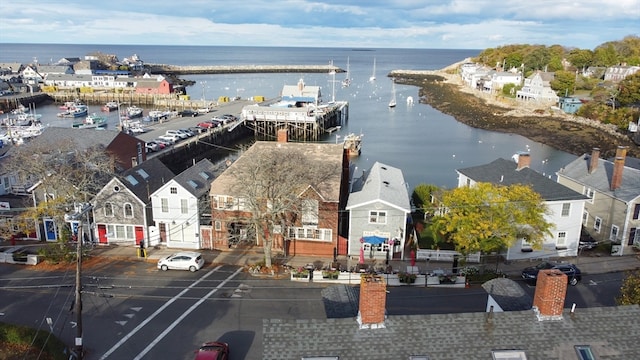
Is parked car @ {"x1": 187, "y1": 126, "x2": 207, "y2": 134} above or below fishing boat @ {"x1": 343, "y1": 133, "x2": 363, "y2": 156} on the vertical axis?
above

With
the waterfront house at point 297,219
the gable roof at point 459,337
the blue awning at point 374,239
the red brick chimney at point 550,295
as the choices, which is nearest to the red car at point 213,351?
the gable roof at point 459,337

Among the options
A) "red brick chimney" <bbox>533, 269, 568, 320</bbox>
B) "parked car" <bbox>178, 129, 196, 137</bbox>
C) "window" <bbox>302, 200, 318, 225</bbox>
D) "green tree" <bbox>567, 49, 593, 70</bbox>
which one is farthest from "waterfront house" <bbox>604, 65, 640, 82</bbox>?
"red brick chimney" <bbox>533, 269, 568, 320</bbox>

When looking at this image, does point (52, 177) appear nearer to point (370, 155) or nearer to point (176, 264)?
point (176, 264)

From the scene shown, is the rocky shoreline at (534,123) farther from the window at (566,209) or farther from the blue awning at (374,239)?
the blue awning at (374,239)

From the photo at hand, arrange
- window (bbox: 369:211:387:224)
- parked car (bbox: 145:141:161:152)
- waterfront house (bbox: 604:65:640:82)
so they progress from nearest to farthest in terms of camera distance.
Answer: window (bbox: 369:211:387:224) → parked car (bbox: 145:141:161:152) → waterfront house (bbox: 604:65:640:82)

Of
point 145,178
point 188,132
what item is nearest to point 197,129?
point 188,132

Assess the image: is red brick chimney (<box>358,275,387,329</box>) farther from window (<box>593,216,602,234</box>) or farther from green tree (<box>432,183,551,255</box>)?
window (<box>593,216,602,234</box>)
